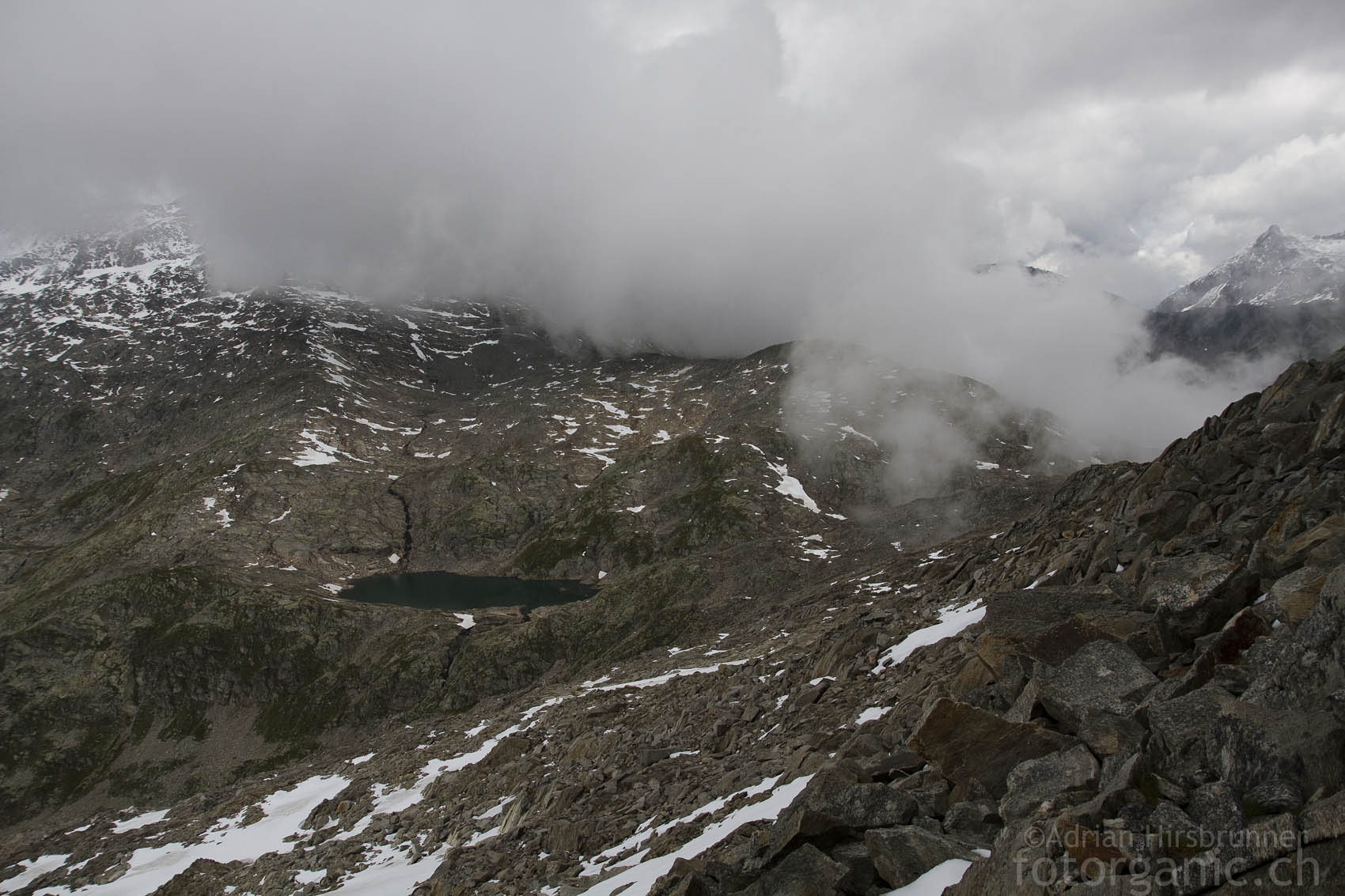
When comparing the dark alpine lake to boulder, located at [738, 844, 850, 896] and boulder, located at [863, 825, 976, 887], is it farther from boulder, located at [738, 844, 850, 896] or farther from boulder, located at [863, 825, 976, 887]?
boulder, located at [863, 825, 976, 887]

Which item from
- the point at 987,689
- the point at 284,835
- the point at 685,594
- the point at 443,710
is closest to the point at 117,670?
the point at 443,710

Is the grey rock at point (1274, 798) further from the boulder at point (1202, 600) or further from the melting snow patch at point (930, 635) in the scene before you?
the melting snow patch at point (930, 635)

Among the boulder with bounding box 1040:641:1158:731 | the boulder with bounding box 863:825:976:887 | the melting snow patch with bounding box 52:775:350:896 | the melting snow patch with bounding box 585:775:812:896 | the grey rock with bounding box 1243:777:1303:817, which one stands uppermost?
the grey rock with bounding box 1243:777:1303:817

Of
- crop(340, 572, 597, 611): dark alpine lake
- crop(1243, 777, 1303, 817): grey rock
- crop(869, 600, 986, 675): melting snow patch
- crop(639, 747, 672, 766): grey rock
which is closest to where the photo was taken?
crop(1243, 777, 1303, 817): grey rock

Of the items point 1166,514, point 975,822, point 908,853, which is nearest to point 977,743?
point 975,822

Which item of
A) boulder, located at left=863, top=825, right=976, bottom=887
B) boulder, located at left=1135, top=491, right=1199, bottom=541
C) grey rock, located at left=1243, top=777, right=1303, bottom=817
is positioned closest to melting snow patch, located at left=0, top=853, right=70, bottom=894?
boulder, located at left=863, top=825, right=976, bottom=887

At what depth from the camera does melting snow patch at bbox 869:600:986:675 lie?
2971 centimetres

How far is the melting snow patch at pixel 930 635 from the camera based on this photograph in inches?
1170

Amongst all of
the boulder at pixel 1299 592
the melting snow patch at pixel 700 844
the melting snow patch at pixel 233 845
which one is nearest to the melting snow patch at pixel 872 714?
the melting snow patch at pixel 700 844

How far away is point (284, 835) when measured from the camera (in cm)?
4609

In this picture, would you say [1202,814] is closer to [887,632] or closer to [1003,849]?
[1003,849]

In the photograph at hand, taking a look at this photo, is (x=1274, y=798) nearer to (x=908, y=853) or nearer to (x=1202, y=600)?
(x=908, y=853)

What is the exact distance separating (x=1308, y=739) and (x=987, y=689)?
8.90 meters

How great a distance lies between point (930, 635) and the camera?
31297mm
